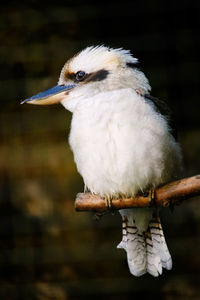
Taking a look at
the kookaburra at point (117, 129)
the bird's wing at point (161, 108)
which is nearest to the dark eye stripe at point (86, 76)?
the kookaburra at point (117, 129)

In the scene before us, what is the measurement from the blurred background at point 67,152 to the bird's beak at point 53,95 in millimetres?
1098

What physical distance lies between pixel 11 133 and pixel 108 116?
1.42 metres

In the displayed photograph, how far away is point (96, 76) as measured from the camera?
1.13m

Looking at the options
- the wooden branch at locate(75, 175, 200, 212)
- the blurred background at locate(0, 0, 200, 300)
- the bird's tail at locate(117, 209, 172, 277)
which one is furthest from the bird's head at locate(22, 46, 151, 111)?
the blurred background at locate(0, 0, 200, 300)

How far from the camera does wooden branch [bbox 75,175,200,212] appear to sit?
0.98 metres

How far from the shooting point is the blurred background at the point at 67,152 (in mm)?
2250

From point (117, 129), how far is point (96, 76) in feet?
0.52

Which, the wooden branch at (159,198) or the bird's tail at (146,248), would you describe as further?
the bird's tail at (146,248)

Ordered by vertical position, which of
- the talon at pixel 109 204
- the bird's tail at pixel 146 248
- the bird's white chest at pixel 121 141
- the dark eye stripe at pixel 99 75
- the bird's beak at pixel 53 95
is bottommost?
the bird's tail at pixel 146 248

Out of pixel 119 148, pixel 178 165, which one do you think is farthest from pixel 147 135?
pixel 178 165

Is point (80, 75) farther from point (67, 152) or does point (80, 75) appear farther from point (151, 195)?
point (67, 152)

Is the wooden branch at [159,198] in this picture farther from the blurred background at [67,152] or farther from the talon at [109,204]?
the blurred background at [67,152]

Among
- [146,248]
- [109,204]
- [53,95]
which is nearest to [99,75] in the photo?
[53,95]

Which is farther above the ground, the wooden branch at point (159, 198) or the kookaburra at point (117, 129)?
the kookaburra at point (117, 129)
